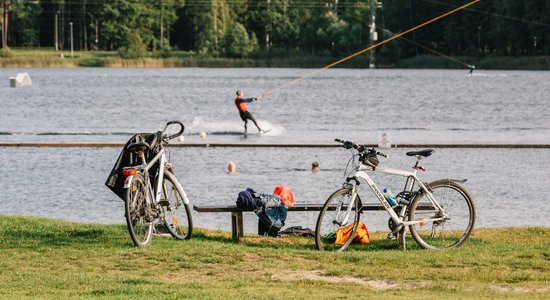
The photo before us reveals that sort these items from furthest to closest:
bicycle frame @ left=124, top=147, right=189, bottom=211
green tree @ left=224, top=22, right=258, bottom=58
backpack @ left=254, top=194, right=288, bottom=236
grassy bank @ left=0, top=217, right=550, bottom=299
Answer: green tree @ left=224, top=22, right=258, bottom=58 → backpack @ left=254, top=194, right=288, bottom=236 → bicycle frame @ left=124, top=147, right=189, bottom=211 → grassy bank @ left=0, top=217, right=550, bottom=299

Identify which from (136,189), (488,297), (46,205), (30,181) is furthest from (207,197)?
(488,297)

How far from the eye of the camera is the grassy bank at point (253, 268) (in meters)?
10.9

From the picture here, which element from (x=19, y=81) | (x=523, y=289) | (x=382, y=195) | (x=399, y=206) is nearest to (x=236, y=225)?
(x=382, y=195)

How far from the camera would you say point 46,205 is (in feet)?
73.2

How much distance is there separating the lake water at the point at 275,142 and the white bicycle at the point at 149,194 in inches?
193

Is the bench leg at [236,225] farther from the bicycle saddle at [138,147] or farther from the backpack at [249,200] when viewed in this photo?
the bicycle saddle at [138,147]

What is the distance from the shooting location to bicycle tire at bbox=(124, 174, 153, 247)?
13359mm

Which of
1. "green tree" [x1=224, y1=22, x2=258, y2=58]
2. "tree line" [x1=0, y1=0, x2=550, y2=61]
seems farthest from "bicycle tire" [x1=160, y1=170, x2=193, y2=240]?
"green tree" [x1=224, y1=22, x2=258, y2=58]

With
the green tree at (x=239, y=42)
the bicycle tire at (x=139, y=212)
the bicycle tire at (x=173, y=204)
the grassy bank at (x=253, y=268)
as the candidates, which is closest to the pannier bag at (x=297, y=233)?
the grassy bank at (x=253, y=268)

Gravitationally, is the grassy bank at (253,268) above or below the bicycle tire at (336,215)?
below

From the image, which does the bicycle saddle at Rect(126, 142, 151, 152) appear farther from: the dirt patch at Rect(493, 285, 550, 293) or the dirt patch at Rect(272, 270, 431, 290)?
the dirt patch at Rect(493, 285, 550, 293)

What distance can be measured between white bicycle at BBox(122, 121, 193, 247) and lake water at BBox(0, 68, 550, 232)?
4.90 metres

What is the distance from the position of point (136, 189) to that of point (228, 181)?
14.2 meters

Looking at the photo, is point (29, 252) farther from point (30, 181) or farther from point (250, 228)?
point (30, 181)
